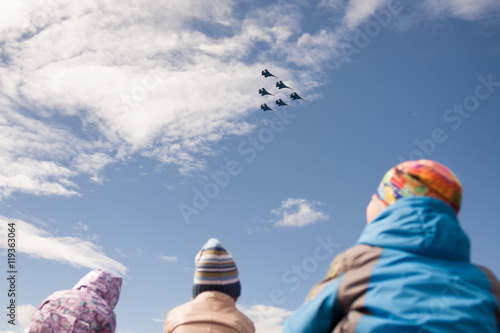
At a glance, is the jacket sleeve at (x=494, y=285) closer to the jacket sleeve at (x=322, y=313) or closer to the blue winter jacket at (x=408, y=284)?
the blue winter jacket at (x=408, y=284)

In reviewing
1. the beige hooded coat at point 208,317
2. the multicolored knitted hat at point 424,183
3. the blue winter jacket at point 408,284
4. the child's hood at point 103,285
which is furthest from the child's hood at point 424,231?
the child's hood at point 103,285

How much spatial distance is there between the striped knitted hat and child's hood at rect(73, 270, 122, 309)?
2.56 meters

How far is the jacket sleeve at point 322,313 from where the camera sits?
8.22 ft

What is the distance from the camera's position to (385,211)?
2646 mm

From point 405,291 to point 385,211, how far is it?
1.58ft

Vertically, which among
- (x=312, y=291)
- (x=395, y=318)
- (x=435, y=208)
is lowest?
(x=395, y=318)

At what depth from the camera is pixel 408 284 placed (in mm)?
2381

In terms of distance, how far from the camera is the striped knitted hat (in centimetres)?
528

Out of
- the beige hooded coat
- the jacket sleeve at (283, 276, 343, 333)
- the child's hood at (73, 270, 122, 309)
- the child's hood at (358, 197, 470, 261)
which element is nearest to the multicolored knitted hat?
the child's hood at (358, 197, 470, 261)

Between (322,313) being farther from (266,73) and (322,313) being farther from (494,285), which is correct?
(266,73)

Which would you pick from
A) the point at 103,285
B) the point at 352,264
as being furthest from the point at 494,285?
the point at 103,285

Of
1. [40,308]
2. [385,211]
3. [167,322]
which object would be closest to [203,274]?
[167,322]

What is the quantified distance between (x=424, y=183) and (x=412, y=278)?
60cm

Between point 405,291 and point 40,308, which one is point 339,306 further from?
point 40,308
